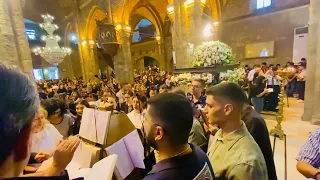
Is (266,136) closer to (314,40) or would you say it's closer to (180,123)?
(180,123)

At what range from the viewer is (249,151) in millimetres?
1033

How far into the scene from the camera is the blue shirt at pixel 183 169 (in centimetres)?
78

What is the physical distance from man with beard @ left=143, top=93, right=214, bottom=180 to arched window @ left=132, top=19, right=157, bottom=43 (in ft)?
64.7

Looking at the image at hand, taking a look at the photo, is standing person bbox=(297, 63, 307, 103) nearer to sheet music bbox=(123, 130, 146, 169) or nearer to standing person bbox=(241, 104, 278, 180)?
standing person bbox=(241, 104, 278, 180)

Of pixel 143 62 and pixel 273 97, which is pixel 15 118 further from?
pixel 143 62

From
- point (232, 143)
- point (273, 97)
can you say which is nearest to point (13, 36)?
point (232, 143)

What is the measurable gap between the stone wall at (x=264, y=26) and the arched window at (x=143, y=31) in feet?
30.0

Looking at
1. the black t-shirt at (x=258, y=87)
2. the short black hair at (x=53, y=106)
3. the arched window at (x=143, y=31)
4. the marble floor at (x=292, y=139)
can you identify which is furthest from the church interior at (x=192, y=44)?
the short black hair at (x=53, y=106)

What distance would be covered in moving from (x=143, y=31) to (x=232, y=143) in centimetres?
2119

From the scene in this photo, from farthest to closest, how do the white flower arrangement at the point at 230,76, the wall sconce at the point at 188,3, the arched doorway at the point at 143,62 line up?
the arched doorway at the point at 143,62 < the wall sconce at the point at 188,3 < the white flower arrangement at the point at 230,76

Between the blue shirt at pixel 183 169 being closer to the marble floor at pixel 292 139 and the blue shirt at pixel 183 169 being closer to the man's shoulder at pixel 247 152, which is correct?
the man's shoulder at pixel 247 152

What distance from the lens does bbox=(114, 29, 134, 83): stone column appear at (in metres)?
11.0

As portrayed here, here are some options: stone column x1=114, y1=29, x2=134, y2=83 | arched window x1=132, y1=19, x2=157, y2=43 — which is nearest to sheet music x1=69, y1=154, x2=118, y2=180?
stone column x1=114, y1=29, x2=134, y2=83

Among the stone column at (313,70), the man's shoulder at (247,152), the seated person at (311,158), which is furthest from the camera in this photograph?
the stone column at (313,70)
